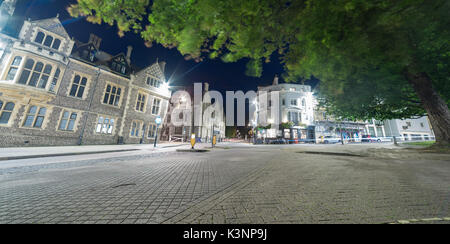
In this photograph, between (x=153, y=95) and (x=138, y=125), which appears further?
(x=153, y=95)

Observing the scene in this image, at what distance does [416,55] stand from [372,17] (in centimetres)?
640

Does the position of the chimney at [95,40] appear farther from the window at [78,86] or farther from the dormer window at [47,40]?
the window at [78,86]

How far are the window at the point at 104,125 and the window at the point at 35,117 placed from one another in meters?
3.59

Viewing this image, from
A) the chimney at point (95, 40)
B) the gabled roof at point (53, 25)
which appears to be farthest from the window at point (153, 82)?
the gabled roof at point (53, 25)

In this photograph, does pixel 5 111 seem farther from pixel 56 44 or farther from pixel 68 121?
pixel 56 44

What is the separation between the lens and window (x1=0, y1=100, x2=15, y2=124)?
408 inches

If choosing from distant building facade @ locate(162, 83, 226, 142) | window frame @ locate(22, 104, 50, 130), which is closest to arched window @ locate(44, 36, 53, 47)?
window frame @ locate(22, 104, 50, 130)

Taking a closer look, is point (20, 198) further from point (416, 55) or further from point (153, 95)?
point (153, 95)

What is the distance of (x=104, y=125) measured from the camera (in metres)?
15.2

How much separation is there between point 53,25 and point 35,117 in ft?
26.8

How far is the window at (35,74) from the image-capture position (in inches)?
429

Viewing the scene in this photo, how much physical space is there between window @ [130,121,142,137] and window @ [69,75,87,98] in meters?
5.34
